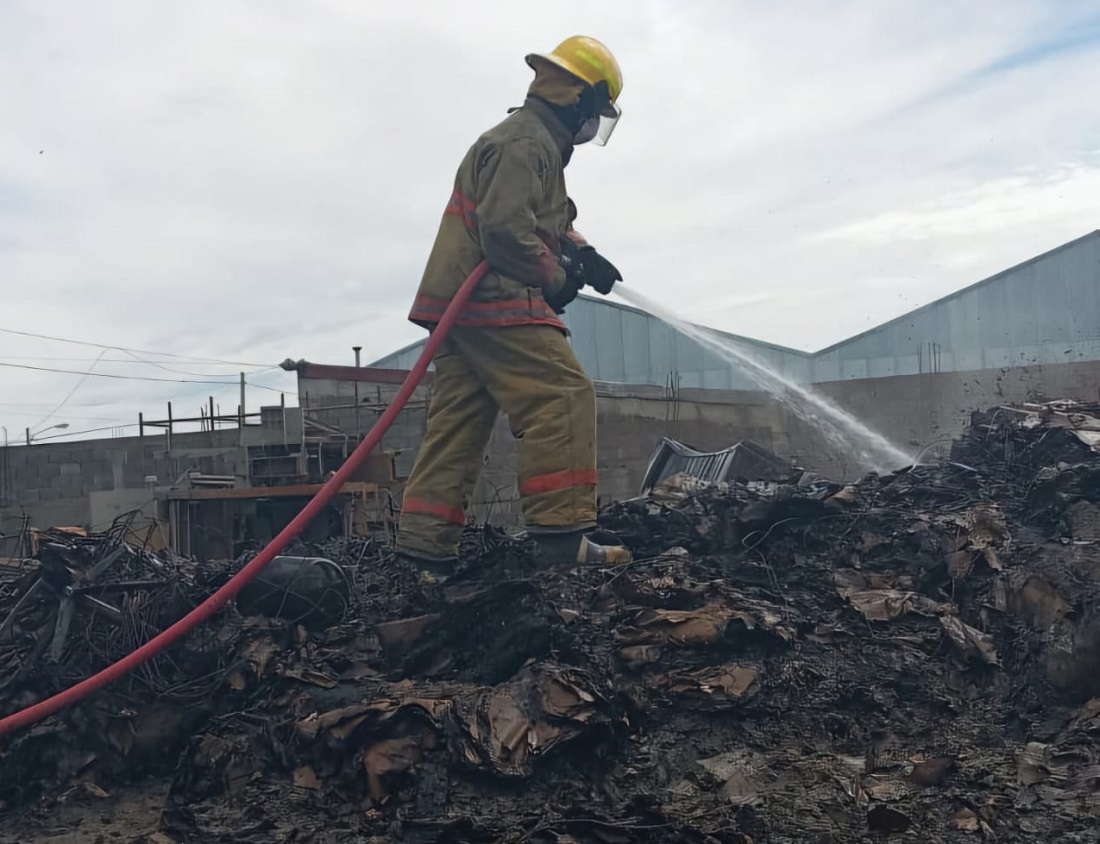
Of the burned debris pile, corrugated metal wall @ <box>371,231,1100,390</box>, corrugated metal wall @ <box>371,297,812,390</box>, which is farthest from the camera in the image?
corrugated metal wall @ <box>371,297,812,390</box>

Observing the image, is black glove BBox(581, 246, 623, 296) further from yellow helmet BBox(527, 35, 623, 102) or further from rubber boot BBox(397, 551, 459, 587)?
rubber boot BBox(397, 551, 459, 587)

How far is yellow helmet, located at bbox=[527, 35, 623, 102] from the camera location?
4492 millimetres

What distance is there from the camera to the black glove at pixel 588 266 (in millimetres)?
4711

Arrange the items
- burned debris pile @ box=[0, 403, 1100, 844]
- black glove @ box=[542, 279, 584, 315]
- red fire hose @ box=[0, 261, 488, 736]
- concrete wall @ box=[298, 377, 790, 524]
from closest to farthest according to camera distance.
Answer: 1. burned debris pile @ box=[0, 403, 1100, 844]
2. red fire hose @ box=[0, 261, 488, 736]
3. black glove @ box=[542, 279, 584, 315]
4. concrete wall @ box=[298, 377, 790, 524]

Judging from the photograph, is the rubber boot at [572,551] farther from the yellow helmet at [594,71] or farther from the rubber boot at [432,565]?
the yellow helmet at [594,71]

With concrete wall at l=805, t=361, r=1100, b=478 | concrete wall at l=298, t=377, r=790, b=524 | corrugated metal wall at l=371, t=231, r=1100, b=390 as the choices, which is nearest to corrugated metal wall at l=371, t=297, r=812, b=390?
corrugated metal wall at l=371, t=231, r=1100, b=390

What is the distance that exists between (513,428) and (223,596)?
1.36m

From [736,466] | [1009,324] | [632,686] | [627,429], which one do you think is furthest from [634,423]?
[632,686]

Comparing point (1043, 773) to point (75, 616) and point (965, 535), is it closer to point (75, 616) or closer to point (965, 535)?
point (965, 535)

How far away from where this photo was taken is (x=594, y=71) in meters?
4.54

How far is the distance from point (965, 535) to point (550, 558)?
178 centimetres

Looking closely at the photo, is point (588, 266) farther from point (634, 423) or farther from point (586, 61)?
point (634, 423)

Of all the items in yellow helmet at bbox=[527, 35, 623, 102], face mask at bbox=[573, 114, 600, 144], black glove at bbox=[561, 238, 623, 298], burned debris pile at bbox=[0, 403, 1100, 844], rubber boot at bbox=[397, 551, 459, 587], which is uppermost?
yellow helmet at bbox=[527, 35, 623, 102]

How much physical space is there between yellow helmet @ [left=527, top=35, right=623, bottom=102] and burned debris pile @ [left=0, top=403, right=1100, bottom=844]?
2.06 meters
